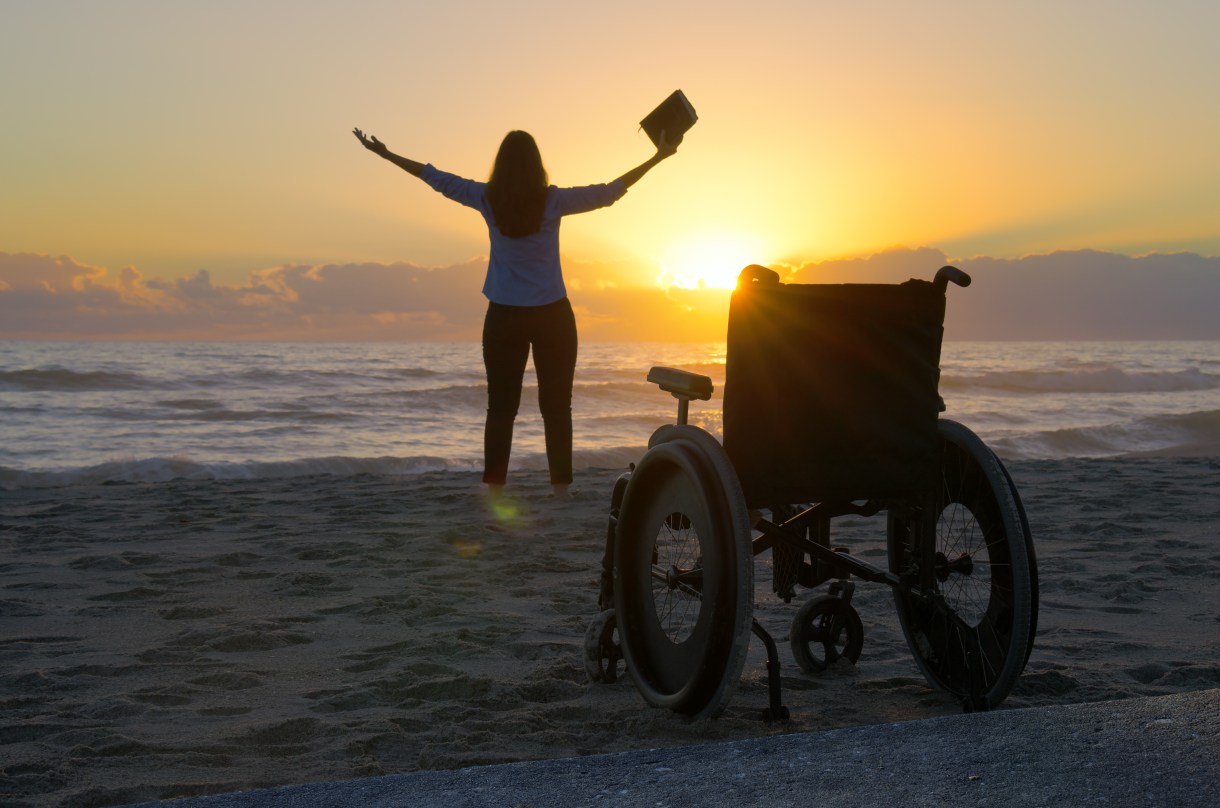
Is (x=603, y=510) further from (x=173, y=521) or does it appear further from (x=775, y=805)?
(x=775, y=805)

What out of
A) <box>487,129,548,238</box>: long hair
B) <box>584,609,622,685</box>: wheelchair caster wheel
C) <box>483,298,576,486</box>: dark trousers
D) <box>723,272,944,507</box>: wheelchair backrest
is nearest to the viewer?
<box>723,272,944,507</box>: wheelchair backrest

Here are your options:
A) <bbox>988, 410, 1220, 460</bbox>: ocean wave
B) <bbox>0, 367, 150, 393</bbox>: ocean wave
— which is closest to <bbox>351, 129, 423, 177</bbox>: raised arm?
<bbox>988, 410, 1220, 460</bbox>: ocean wave

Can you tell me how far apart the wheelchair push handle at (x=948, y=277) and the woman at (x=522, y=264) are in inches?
104

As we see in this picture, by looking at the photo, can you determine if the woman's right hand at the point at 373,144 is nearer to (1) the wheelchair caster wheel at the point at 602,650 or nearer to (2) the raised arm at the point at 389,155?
(2) the raised arm at the point at 389,155

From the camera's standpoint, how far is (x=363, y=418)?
17078mm

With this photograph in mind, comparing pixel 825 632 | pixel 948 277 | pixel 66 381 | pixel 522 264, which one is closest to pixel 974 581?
pixel 825 632

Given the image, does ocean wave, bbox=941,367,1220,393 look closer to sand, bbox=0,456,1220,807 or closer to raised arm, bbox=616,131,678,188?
sand, bbox=0,456,1220,807

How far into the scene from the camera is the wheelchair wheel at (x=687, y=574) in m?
2.38

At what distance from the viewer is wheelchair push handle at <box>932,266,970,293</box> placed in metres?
2.68

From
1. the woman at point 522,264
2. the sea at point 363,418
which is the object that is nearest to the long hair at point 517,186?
the woman at point 522,264

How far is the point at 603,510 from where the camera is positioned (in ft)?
22.8

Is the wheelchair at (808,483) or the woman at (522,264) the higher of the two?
the woman at (522,264)

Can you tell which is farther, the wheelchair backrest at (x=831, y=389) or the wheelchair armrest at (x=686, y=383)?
the wheelchair armrest at (x=686, y=383)

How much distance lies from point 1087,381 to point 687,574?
30.0 meters
